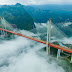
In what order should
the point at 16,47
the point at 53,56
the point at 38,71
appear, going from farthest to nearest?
1. the point at 16,47
2. the point at 53,56
3. the point at 38,71

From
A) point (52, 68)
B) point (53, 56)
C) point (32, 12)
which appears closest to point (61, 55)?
point (53, 56)

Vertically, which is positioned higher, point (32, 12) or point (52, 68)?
point (32, 12)

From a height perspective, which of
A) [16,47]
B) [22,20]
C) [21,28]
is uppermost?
[22,20]

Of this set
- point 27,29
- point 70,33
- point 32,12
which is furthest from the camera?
point 32,12

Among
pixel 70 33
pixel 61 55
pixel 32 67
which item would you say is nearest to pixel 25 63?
pixel 32 67

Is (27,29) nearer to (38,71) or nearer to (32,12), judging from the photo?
(38,71)

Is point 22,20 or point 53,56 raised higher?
point 22,20

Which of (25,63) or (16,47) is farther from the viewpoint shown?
(16,47)

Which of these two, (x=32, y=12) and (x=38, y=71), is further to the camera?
(x=32, y=12)

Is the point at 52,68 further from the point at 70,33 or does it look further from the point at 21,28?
the point at 21,28
